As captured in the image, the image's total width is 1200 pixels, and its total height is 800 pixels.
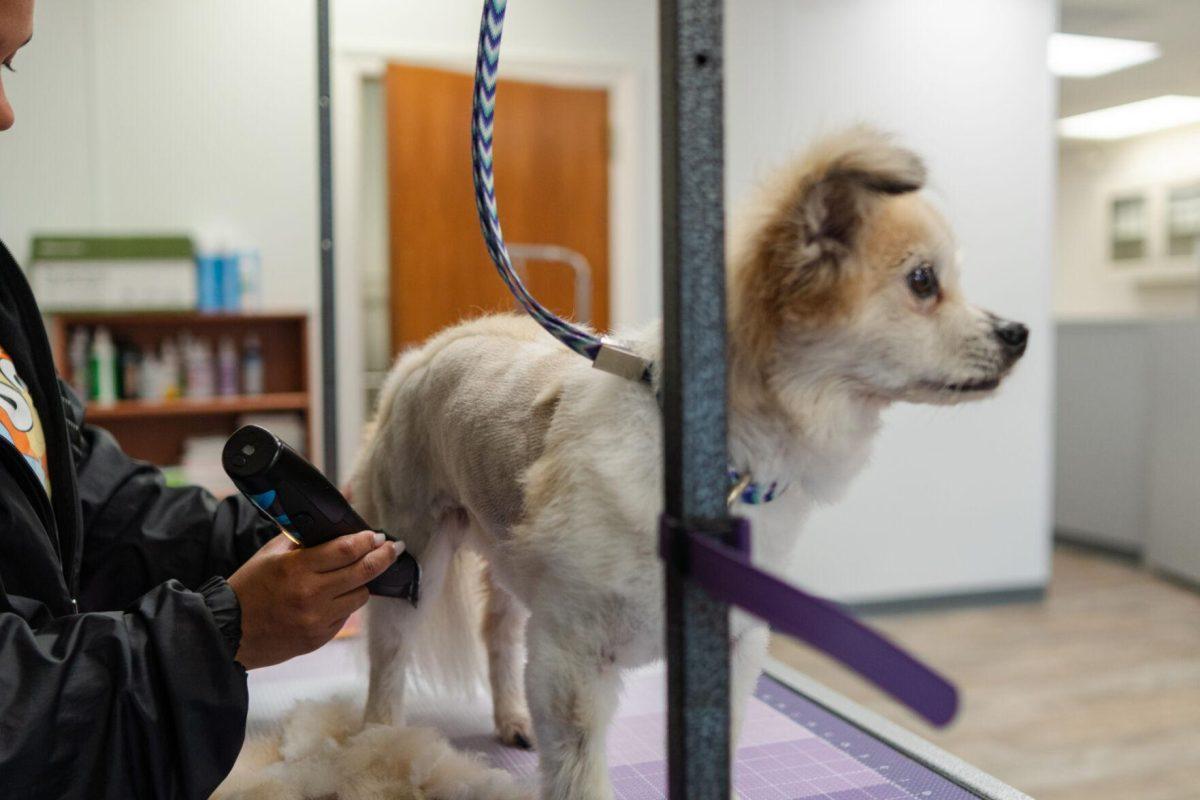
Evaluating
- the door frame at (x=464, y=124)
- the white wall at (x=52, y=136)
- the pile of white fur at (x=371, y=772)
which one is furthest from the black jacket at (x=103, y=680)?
the white wall at (x=52, y=136)

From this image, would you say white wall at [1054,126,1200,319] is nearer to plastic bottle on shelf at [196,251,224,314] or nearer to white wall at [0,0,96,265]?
plastic bottle on shelf at [196,251,224,314]

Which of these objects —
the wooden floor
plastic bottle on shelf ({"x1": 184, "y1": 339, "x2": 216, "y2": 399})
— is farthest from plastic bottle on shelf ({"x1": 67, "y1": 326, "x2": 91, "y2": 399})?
the wooden floor

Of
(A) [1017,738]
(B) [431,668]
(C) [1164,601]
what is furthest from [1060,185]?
(B) [431,668]

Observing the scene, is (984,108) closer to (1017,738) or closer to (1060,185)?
(1017,738)

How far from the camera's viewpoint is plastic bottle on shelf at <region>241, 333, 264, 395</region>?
3.65 metres

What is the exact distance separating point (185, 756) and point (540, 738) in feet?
0.89

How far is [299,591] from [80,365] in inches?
118

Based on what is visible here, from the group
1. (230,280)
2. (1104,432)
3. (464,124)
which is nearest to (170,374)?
(230,280)

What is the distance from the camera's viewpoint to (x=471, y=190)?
380 cm

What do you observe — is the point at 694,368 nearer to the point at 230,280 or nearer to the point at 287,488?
the point at 287,488

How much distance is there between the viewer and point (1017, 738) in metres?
3.14

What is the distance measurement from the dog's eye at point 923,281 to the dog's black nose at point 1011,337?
2.4 inches

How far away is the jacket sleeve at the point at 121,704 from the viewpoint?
0.75 m

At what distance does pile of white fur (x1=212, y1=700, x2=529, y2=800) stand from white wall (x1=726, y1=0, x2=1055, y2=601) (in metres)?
3.02
